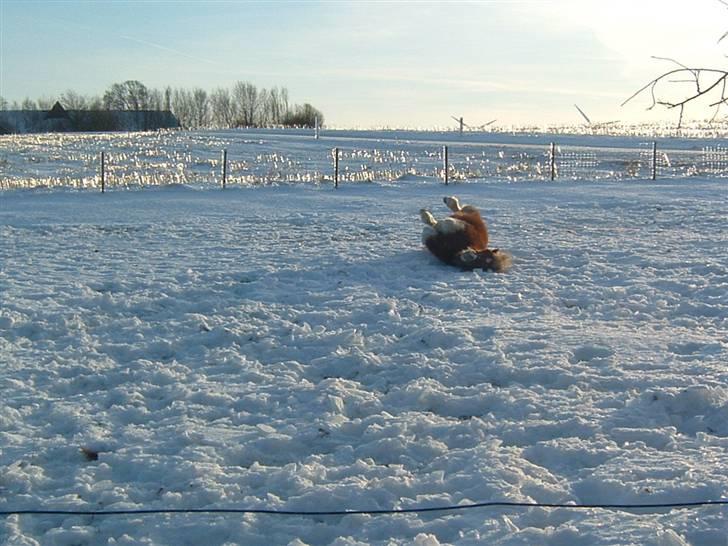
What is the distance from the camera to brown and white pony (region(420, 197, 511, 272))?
9531 mm

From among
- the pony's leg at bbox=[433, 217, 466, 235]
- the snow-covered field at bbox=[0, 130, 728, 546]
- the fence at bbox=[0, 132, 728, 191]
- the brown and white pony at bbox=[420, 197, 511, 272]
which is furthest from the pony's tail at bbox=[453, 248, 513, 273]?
the fence at bbox=[0, 132, 728, 191]

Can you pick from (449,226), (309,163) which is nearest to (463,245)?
(449,226)

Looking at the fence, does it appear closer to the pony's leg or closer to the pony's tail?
the pony's leg

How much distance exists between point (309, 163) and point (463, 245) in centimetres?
2198

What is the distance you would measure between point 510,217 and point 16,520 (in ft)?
37.5

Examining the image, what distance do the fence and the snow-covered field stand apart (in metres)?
11.1

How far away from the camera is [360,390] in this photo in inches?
229

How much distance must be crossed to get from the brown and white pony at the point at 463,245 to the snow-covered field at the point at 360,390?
0.22m

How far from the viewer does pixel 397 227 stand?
1321 centimetres

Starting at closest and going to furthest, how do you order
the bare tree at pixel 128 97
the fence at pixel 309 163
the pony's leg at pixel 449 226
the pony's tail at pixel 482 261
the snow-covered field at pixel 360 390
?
the snow-covered field at pixel 360 390 → the pony's tail at pixel 482 261 → the pony's leg at pixel 449 226 → the fence at pixel 309 163 → the bare tree at pixel 128 97

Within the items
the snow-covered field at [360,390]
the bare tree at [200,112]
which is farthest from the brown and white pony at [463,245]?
the bare tree at [200,112]

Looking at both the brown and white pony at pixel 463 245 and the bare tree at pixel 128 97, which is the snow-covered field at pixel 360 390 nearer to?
the brown and white pony at pixel 463 245

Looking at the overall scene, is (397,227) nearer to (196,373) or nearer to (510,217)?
(510,217)

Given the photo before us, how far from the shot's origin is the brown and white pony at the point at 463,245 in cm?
953
